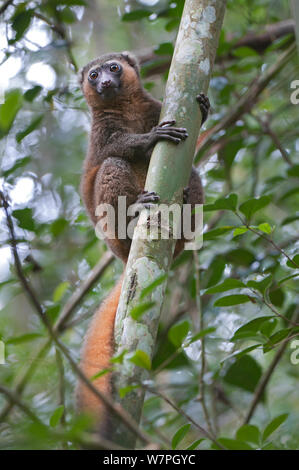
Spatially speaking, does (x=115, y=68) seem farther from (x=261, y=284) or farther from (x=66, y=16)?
(x=261, y=284)

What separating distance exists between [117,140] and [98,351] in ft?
6.72

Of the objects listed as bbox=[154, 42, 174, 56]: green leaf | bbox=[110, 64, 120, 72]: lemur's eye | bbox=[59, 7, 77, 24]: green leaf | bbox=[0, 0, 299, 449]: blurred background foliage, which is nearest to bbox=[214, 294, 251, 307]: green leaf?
bbox=[0, 0, 299, 449]: blurred background foliage

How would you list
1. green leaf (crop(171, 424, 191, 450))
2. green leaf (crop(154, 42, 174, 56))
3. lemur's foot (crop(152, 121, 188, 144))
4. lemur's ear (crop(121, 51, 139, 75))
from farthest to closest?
1. lemur's ear (crop(121, 51, 139, 75))
2. green leaf (crop(154, 42, 174, 56))
3. lemur's foot (crop(152, 121, 188, 144))
4. green leaf (crop(171, 424, 191, 450))

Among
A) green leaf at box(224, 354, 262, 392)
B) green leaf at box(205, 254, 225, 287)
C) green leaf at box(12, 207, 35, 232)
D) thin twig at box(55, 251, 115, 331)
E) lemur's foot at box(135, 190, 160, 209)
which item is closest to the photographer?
lemur's foot at box(135, 190, 160, 209)

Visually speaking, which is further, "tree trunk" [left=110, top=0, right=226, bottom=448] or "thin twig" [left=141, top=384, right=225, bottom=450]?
"tree trunk" [left=110, top=0, right=226, bottom=448]

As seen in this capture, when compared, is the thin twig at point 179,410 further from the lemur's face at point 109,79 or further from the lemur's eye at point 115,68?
the lemur's eye at point 115,68

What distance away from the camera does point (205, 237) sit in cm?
324

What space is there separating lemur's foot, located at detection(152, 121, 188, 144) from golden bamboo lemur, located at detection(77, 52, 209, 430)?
0.65 meters

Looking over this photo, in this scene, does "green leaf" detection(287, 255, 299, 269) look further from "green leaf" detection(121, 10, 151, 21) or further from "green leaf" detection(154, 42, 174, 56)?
"green leaf" detection(121, 10, 151, 21)

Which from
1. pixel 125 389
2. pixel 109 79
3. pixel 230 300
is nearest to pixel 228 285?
pixel 230 300

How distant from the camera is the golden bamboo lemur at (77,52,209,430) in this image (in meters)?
4.34

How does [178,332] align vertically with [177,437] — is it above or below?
above

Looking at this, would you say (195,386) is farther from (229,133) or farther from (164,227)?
(229,133)

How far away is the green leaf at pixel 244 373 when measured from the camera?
402cm
